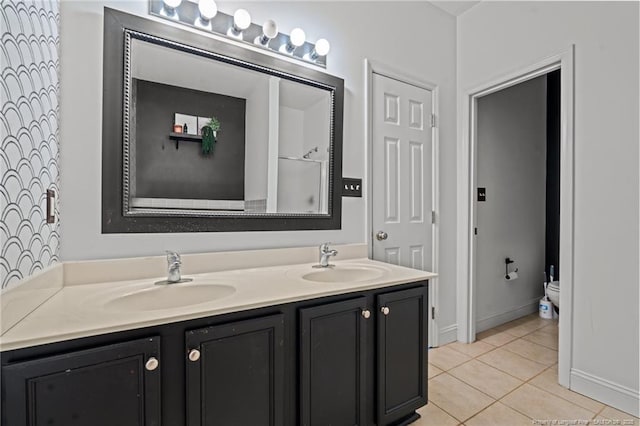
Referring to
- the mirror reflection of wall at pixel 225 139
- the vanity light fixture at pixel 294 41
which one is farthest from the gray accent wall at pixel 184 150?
the vanity light fixture at pixel 294 41

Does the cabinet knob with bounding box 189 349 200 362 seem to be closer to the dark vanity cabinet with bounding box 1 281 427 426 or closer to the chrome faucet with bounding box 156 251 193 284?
the dark vanity cabinet with bounding box 1 281 427 426

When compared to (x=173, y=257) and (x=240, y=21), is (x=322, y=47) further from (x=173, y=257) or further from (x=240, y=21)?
(x=173, y=257)

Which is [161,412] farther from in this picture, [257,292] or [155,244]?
[155,244]

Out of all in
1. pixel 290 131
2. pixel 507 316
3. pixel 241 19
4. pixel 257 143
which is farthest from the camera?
pixel 507 316

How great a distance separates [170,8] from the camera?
1.38m

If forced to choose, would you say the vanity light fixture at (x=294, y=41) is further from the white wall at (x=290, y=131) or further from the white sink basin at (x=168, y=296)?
the white sink basin at (x=168, y=296)

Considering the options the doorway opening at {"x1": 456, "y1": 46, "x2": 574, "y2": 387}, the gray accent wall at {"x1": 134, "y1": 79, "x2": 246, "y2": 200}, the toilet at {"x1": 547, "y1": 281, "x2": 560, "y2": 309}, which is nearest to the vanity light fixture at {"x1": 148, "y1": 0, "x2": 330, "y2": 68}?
the gray accent wall at {"x1": 134, "y1": 79, "x2": 246, "y2": 200}

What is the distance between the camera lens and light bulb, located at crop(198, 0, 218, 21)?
1.41 metres

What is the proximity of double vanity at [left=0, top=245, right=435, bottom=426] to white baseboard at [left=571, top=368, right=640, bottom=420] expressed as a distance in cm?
104

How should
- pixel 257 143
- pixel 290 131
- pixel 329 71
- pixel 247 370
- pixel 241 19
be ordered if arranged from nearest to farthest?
pixel 247 370 < pixel 241 19 < pixel 257 143 < pixel 290 131 < pixel 329 71

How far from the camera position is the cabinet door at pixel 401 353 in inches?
52.4

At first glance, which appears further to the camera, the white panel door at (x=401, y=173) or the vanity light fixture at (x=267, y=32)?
the white panel door at (x=401, y=173)

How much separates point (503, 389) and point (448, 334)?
63cm

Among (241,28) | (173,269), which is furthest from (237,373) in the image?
(241,28)
